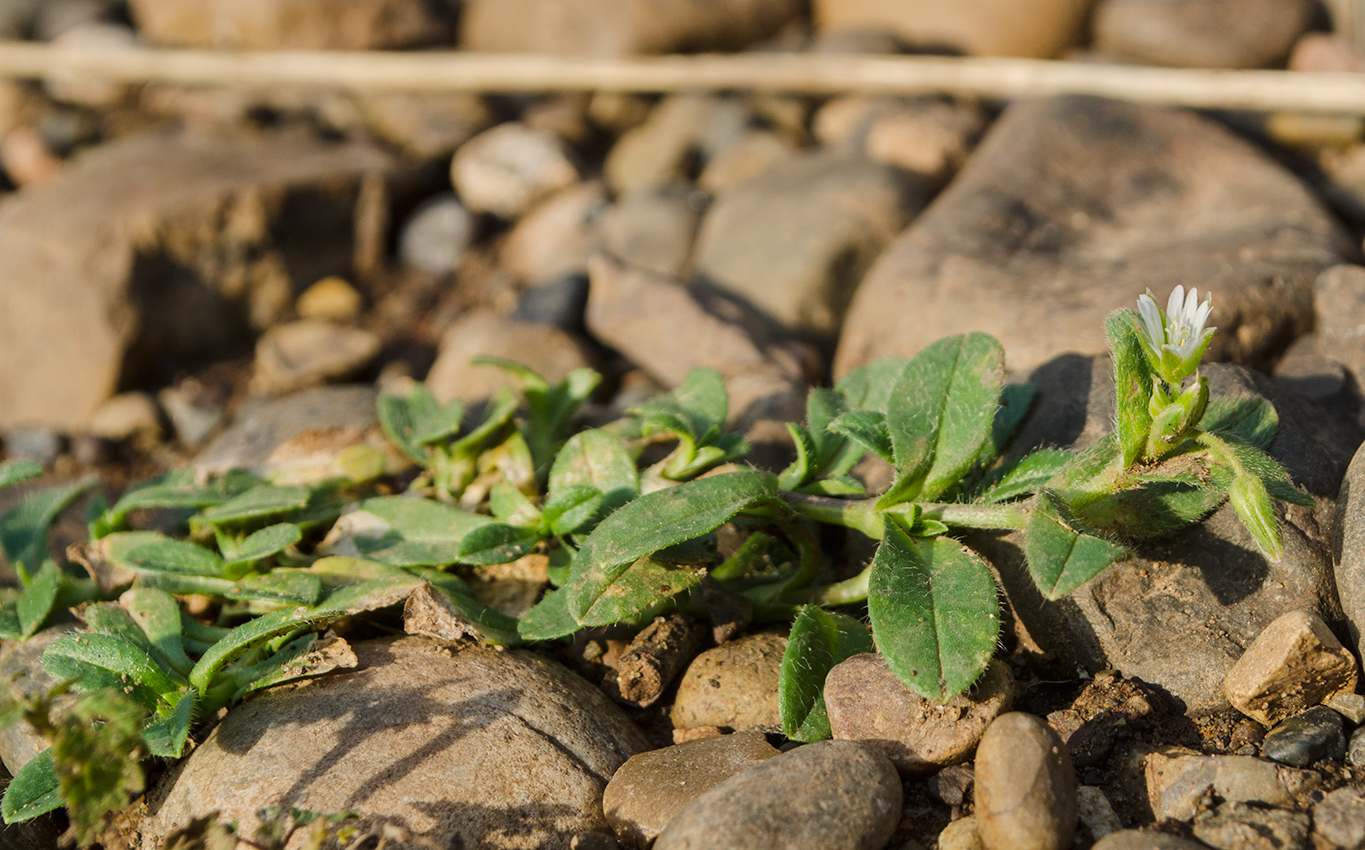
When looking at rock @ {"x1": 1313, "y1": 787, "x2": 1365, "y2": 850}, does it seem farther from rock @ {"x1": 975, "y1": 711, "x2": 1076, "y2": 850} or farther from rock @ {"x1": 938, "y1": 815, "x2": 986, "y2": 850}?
rock @ {"x1": 938, "y1": 815, "x2": 986, "y2": 850}

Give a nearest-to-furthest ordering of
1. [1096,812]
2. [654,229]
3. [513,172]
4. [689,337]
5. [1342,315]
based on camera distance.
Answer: [1096,812] < [1342,315] < [689,337] < [654,229] < [513,172]

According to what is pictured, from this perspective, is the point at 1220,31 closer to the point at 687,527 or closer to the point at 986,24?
the point at 986,24

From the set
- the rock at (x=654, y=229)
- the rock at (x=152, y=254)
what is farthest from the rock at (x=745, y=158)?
the rock at (x=152, y=254)

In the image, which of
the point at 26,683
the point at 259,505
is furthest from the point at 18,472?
the point at 259,505

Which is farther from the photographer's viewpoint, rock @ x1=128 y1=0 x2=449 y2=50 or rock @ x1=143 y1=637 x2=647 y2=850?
rock @ x1=128 y1=0 x2=449 y2=50

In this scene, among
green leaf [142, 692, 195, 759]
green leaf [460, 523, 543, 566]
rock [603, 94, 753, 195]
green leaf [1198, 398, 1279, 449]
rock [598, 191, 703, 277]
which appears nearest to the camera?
green leaf [142, 692, 195, 759]

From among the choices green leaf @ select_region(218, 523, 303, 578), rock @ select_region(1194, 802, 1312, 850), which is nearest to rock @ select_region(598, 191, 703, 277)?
green leaf @ select_region(218, 523, 303, 578)

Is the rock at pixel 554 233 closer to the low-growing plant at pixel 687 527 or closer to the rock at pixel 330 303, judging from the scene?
the rock at pixel 330 303
